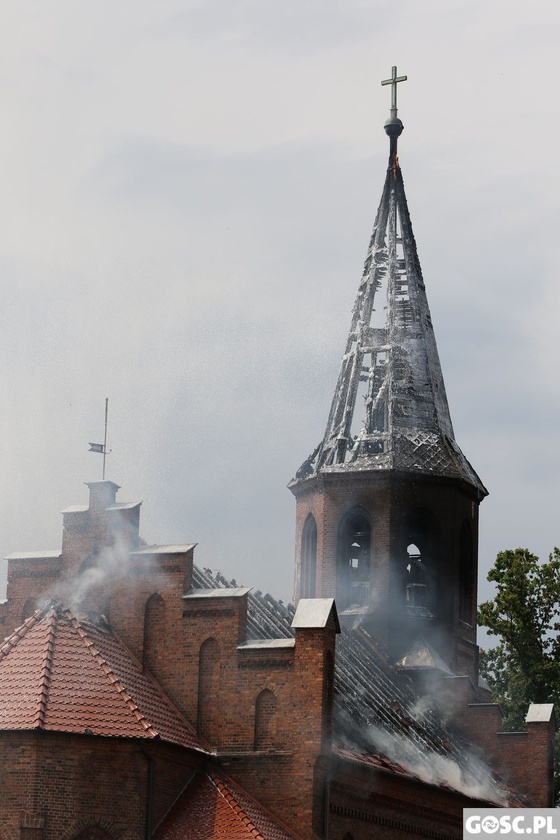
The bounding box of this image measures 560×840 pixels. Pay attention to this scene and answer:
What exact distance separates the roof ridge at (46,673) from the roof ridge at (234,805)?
3741 millimetres

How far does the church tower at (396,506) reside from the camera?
139 ft

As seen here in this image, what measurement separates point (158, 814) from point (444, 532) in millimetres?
16785

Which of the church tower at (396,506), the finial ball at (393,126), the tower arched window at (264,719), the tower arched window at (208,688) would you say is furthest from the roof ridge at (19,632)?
the finial ball at (393,126)

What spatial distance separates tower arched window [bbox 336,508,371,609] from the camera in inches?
1681

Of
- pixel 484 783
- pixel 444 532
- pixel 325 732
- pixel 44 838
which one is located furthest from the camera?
pixel 444 532

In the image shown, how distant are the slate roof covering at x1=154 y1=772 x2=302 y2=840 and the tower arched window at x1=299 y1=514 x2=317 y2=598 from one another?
45.4 ft

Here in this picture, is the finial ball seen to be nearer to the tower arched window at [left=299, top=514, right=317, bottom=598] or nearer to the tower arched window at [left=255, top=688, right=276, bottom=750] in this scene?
the tower arched window at [left=299, top=514, right=317, bottom=598]

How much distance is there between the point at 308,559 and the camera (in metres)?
44.0

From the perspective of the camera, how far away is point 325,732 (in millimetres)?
29906

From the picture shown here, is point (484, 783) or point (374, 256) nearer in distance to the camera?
point (484, 783)

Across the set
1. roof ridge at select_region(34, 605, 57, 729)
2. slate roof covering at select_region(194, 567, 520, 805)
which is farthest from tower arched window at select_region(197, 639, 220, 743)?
roof ridge at select_region(34, 605, 57, 729)

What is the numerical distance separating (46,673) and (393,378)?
60.6 ft

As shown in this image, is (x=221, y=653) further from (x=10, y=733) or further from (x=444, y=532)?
(x=444, y=532)

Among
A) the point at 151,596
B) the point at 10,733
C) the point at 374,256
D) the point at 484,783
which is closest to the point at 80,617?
the point at 151,596
